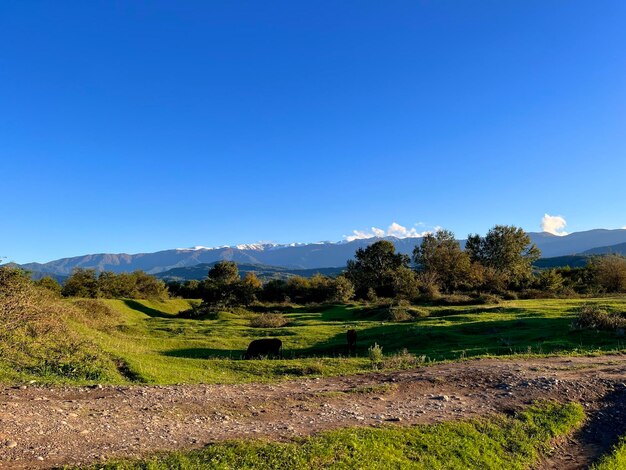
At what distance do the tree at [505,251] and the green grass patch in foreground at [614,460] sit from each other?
8926 centimetres

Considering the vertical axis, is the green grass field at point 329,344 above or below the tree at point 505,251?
below

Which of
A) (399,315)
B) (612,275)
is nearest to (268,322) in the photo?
(399,315)

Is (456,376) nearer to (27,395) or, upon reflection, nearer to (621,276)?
(27,395)

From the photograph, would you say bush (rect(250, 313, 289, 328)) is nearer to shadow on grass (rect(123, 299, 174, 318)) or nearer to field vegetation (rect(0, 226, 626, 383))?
field vegetation (rect(0, 226, 626, 383))

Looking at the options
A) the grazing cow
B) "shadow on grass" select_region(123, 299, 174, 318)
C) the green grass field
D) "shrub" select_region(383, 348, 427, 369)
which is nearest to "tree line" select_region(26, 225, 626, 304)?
"shadow on grass" select_region(123, 299, 174, 318)

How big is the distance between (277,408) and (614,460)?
887cm

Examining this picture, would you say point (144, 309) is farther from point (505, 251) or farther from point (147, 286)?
point (505, 251)

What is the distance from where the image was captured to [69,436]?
30.4 ft

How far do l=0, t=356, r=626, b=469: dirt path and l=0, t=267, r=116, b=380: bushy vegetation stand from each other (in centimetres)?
369

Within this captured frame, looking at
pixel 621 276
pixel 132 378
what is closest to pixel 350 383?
pixel 132 378

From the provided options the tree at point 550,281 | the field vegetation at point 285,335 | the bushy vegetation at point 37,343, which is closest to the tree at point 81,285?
the field vegetation at point 285,335

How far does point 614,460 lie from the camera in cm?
1114

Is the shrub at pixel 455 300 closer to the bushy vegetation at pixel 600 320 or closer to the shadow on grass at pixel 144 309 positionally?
the bushy vegetation at pixel 600 320

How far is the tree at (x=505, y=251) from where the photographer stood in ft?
323
